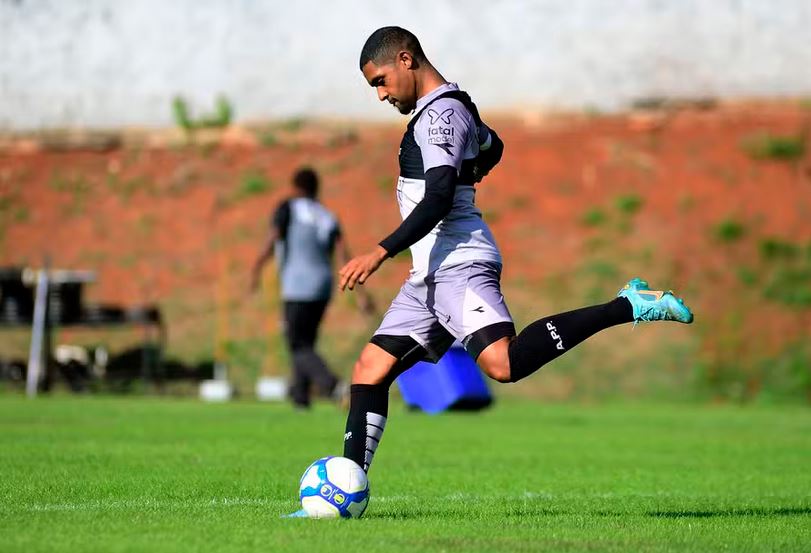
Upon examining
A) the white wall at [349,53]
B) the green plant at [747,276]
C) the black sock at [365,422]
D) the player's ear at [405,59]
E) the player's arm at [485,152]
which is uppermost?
the white wall at [349,53]

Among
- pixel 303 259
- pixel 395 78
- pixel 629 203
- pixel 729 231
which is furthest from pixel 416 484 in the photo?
pixel 629 203

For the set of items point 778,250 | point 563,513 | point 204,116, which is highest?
point 204,116

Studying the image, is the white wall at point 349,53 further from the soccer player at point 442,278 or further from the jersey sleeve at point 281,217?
the soccer player at point 442,278

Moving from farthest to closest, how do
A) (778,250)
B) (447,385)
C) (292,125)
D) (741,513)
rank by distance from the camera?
(292,125) → (778,250) → (447,385) → (741,513)

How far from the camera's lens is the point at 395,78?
7367mm

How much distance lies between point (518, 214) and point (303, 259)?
14.2 meters

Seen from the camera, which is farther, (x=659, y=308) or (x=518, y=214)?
(x=518, y=214)

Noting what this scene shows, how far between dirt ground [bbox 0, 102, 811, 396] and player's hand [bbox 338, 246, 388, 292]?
20596 mm

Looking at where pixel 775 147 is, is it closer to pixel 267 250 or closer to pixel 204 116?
pixel 204 116

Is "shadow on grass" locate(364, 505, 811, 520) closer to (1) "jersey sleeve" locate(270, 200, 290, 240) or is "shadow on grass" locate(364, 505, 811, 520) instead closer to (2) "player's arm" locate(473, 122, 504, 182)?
(2) "player's arm" locate(473, 122, 504, 182)

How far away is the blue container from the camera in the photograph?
57.4 ft

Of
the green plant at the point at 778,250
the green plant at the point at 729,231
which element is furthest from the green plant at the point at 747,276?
the green plant at the point at 729,231

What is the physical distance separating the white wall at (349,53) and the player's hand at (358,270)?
1076 inches

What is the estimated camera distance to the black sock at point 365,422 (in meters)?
7.44
